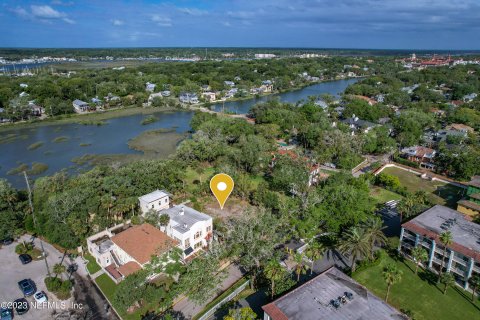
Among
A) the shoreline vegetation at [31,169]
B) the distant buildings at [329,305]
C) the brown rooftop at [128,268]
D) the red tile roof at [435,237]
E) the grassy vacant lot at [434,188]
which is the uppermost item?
the red tile roof at [435,237]

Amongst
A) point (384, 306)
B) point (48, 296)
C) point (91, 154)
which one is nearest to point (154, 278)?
point (48, 296)

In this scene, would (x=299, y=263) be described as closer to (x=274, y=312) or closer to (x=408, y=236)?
(x=274, y=312)

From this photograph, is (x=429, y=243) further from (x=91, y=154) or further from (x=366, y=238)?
(x=91, y=154)

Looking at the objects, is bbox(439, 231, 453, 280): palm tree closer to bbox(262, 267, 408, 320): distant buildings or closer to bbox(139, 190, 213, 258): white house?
bbox(262, 267, 408, 320): distant buildings

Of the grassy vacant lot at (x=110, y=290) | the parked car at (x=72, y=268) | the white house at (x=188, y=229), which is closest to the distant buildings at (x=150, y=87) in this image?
the white house at (x=188, y=229)

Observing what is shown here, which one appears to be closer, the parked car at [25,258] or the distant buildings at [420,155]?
the parked car at [25,258]

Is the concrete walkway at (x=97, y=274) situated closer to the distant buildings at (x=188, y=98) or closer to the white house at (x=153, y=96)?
the white house at (x=153, y=96)
